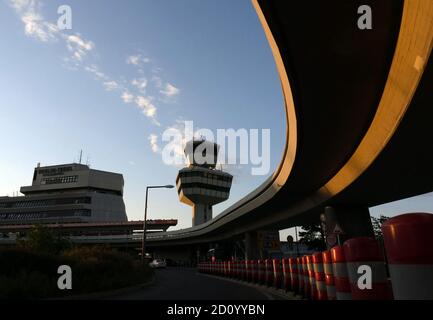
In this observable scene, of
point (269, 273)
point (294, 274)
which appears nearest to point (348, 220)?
point (269, 273)

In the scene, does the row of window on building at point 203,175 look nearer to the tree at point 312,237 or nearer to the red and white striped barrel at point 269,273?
the tree at point 312,237

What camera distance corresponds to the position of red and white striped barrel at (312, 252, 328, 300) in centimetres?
895

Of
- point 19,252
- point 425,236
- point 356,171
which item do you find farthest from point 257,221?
point 425,236

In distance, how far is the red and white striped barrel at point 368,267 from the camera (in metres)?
5.27

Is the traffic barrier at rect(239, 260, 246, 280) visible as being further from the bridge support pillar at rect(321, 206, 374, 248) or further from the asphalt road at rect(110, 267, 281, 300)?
the bridge support pillar at rect(321, 206, 374, 248)

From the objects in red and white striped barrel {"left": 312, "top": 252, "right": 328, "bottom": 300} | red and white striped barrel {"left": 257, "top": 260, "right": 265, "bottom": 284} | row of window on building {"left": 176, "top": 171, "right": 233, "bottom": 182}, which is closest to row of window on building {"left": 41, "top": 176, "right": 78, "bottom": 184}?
row of window on building {"left": 176, "top": 171, "right": 233, "bottom": 182}

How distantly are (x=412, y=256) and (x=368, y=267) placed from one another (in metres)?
2.43

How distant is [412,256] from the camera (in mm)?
3162

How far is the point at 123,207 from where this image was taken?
14638 centimetres

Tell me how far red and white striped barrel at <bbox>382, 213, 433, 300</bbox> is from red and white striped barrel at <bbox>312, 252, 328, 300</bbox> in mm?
6014

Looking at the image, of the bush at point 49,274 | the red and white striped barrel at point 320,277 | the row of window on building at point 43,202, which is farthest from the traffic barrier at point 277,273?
the row of window on building at point 43,202

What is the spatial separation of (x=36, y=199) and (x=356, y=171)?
141 metres

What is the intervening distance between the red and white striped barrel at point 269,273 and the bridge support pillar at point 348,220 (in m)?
10.5

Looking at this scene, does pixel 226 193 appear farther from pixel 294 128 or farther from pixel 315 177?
pixel 294 128
